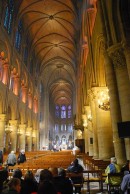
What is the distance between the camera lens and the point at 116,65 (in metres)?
6.75

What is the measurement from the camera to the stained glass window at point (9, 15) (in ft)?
63.7

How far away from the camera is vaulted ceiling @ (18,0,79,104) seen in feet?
Answer: 73.6

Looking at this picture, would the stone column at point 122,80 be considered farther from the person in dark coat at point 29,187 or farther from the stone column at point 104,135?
the person in dark coat at point 29,187

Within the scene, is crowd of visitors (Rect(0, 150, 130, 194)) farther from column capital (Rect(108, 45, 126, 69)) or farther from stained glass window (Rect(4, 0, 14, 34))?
stained glass window (Rect(4, 0, 14, 34))

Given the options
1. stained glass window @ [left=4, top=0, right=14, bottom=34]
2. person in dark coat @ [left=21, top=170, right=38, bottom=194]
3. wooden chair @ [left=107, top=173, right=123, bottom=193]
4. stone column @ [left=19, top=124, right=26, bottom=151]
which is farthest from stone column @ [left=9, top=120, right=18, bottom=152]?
person in dark coat @ [left=21, top=170, right=38, bottom=194]

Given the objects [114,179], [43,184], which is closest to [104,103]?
[114,179]

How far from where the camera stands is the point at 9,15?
20.1 meters

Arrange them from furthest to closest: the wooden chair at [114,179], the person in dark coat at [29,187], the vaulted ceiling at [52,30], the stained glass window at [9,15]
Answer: the vaulted ceiling at [52,30] → the stained glass window at [9,15] → the wooden chair at [114,179] → the person in dark coat at [29,187]

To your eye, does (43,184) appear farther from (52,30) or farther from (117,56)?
(52,30)

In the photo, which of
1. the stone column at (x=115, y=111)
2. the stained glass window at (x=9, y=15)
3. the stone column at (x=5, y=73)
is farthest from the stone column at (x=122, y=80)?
the stained glass window at (x=9, y=15)

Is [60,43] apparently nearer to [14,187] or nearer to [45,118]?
[45,118]

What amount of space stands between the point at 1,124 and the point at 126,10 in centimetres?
1430

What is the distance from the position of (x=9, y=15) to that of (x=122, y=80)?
59.7 feet

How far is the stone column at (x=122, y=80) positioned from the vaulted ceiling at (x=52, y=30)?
16.8 meters
